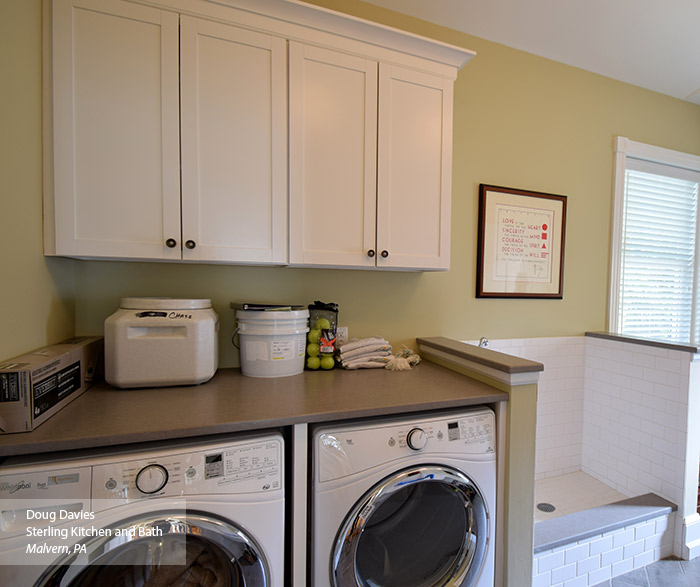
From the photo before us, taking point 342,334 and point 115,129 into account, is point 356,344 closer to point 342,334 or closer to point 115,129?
point 342,334

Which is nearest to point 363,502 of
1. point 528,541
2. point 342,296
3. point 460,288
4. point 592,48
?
point 528,541

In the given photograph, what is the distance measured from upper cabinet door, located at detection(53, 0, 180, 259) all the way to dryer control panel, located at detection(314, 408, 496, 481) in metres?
0.93

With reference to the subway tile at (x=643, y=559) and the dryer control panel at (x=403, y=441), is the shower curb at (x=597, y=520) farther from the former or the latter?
the dryer control panel at (x=403, y=441)

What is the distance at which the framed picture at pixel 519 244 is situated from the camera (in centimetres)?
206

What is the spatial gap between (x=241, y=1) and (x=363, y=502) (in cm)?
188

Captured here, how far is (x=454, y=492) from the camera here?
119 centimetres

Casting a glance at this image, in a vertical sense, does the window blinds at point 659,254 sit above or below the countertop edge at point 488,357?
above

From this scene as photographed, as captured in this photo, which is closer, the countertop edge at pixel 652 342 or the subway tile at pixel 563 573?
the subway tile at pixel 563 573

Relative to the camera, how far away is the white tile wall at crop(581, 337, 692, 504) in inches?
71.7

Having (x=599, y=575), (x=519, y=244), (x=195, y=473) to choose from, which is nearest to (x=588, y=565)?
(x=599, y=575)

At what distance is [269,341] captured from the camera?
1.43 meters

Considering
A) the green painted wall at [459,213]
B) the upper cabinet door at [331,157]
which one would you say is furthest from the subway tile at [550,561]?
the upper cabinet door at [331,157]

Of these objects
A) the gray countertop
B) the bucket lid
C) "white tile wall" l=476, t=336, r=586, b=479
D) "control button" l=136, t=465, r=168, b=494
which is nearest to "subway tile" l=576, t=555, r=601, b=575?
"white tile wall" l=476, t=336, r=586, b=479

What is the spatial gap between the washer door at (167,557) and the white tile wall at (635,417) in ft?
7.33
